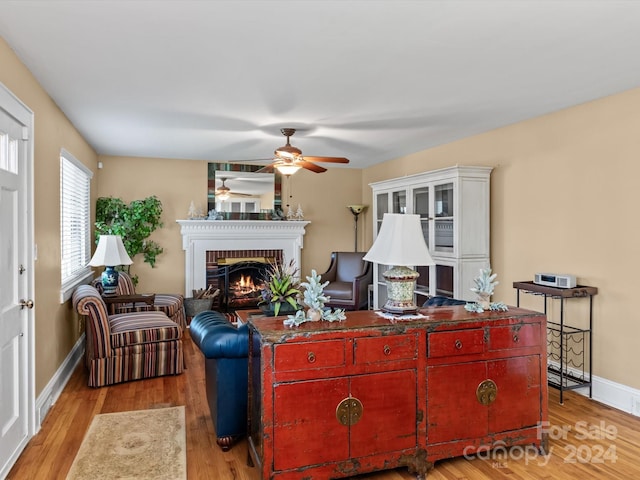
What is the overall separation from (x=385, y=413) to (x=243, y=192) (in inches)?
195

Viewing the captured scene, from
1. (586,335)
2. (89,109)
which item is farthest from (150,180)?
(586,335)

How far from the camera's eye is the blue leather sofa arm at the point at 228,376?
2.73 meters

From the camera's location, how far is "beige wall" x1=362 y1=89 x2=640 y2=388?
347cm

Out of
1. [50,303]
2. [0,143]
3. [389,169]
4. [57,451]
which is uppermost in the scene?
[389,169]

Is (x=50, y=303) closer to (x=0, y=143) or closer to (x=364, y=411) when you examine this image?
(x=0, y=143)

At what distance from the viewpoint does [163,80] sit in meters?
3.21

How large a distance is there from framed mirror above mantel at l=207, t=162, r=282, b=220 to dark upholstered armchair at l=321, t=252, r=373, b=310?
46.8 inches

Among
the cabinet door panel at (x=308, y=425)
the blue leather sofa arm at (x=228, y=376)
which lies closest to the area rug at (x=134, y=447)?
the blue leather sofa arm at (x=228, y=376)

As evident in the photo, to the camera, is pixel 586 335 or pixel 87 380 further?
pixel 87 380

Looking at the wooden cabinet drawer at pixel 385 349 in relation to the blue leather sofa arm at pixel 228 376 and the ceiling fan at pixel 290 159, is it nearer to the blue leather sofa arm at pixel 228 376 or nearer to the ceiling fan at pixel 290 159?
the blue leather sofa arm at pixel 228 376

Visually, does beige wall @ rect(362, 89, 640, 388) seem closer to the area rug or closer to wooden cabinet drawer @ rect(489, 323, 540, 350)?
wooden cabinet drawer @ rect(489, 323, 540, 350)

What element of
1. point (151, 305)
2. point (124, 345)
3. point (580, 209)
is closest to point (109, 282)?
point (151, 305)

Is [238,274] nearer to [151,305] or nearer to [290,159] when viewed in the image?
[151,305]

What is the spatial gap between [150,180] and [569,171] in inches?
206
